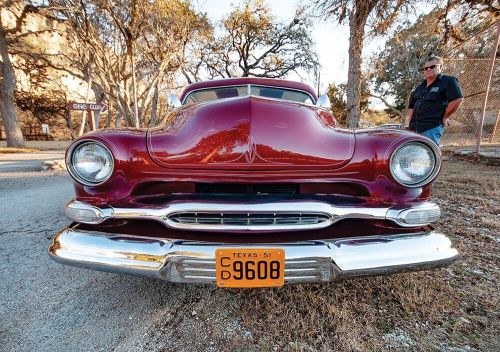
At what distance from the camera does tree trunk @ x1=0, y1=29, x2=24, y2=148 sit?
11.0 metres

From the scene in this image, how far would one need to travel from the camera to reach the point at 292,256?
1.15 m

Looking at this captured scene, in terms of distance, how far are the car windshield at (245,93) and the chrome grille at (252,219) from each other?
1.61 metres

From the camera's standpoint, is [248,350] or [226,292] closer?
[248,350]

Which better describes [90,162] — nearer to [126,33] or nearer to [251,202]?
[251,202]

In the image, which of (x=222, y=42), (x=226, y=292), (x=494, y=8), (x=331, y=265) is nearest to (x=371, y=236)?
(x=331, y=265)

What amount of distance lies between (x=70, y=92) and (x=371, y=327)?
80.7 ft

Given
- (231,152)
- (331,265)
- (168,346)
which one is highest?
(231,152)

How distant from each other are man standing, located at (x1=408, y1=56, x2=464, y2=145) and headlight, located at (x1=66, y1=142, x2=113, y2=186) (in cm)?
338

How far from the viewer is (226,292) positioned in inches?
63.9

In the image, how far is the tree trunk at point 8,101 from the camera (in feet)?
36.2

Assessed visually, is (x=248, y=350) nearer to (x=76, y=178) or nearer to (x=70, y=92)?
(x=76, y=178)

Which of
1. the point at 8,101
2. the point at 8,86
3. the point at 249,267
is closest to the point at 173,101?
the point at 249,267

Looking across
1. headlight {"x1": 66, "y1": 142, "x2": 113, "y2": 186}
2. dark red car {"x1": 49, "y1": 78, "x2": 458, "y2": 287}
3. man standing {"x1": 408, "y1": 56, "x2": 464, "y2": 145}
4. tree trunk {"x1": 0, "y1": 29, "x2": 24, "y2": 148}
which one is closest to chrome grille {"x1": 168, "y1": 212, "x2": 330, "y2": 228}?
dark red car {"x1": 49, "y1": 78, "x2": 458, "y2": 287}

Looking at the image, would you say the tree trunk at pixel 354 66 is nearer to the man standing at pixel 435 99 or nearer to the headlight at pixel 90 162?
the man standing at pixel 435 99
